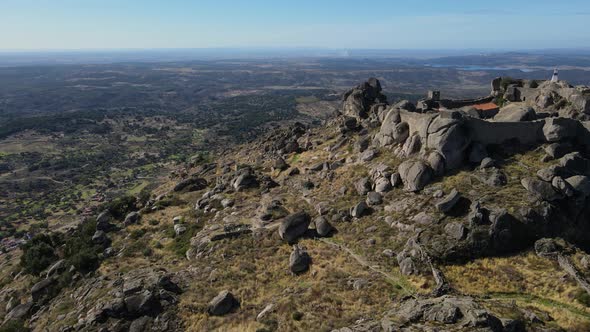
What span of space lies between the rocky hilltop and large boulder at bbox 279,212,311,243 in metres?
0.13

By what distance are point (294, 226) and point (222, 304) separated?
11469 mm

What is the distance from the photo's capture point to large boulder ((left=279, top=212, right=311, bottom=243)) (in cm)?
3891

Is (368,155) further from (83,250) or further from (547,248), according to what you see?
(83,250)

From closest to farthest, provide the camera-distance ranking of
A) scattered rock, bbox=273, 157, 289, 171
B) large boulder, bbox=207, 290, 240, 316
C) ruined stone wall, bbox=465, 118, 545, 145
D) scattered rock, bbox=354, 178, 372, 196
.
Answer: large boulder, bbox=207, 290, 240, 316, ruined stone wall, bbox=465, 118, 545, 145, scattered rock, bbox=354, 178, 372, 196, scattered rock, bbox=273, 157, 289, 171

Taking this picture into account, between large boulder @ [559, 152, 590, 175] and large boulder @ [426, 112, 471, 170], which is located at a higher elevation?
large boulder @ [426, 112, 471, 170]

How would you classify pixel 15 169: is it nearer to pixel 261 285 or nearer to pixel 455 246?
pixel 261 285

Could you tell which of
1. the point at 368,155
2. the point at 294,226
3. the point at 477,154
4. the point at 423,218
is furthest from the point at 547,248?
the point at 368,155

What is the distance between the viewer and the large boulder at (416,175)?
38875mm

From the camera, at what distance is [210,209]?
167ft

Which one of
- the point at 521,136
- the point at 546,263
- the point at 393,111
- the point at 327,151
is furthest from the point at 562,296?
the point at 327,151

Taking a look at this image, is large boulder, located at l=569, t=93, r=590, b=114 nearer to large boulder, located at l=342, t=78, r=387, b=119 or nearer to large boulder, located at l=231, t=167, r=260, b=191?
large boulder, located at l=342, t=78, r=387, b=119

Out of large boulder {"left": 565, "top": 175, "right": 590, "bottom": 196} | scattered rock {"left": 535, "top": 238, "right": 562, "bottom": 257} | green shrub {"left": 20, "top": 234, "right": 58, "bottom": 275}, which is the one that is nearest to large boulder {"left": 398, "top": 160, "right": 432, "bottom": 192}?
scattered rock {"left": 535, "top": 238, "right": 562, "bottom": 257}

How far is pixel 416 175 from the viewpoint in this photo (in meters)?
39.2

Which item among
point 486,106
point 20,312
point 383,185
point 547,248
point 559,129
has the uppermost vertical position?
point 486,106
